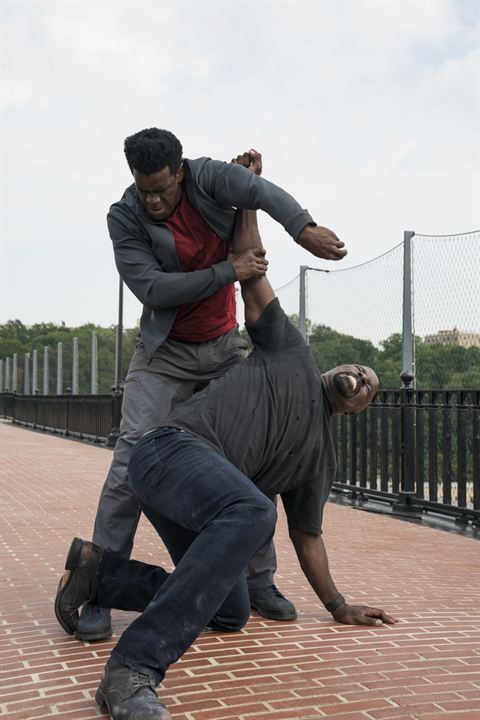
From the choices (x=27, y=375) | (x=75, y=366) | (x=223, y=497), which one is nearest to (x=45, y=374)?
(x=27, y=375)

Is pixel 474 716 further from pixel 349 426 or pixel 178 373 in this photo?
pixel 349 426

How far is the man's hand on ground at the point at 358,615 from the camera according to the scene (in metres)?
3.75

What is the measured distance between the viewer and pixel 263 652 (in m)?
3.40

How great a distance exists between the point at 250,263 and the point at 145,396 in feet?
2.54

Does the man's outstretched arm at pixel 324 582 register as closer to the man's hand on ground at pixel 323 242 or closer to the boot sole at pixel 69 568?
the boot sole at pixel 69 568

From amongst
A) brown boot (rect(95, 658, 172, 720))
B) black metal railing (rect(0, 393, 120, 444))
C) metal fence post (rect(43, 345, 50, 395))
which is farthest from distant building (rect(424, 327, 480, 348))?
metal fence post (rect(43, 345, 50, 395))

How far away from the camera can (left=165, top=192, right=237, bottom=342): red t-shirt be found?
3.54m

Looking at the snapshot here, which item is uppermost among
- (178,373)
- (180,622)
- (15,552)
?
(178,373)

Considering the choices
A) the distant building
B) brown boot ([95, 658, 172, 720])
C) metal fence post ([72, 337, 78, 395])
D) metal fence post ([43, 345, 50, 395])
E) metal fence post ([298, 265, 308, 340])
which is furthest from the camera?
metal fence post ([43, 345, 50, 395])

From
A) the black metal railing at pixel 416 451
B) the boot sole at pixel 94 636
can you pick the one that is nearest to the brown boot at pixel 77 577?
the boot sole at pixel 94 636

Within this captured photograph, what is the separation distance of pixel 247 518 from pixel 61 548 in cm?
400

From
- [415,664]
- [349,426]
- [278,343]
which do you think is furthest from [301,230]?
[349,426]

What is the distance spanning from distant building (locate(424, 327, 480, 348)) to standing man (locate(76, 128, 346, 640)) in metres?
4.77

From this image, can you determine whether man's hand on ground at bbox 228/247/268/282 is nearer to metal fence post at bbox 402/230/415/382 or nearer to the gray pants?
the gray pants
